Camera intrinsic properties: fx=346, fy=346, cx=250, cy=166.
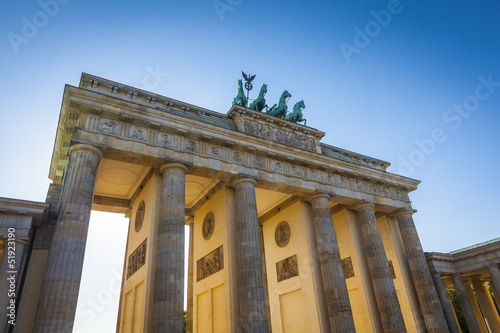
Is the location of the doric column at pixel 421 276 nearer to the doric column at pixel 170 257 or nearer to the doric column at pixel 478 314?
the doric column at pixel 478 314

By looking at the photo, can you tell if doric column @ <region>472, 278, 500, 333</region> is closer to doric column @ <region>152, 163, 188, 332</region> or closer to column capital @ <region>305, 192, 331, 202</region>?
column capital @ <region>305, 192, 331, 202</region>

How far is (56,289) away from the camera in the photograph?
1192cm

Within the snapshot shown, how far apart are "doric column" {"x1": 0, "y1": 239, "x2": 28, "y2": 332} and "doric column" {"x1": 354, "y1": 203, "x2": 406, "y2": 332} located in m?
18.1

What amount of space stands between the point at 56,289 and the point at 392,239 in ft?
69.2

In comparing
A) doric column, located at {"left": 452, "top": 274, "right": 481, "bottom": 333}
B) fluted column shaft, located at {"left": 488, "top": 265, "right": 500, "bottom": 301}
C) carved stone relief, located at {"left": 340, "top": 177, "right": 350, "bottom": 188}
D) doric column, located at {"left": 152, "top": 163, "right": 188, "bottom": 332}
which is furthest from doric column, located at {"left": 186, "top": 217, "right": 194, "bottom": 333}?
fluted column shaft, located at {"left": 488, "top": 265, "right": 500, "bottom": 301}

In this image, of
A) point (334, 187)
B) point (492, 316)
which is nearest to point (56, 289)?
point (334, 187)

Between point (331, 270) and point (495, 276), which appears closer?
Result: point (331, 270)

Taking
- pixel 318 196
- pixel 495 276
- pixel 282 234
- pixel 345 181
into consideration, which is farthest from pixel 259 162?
pixel 495 276

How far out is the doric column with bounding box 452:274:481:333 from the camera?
22.6m

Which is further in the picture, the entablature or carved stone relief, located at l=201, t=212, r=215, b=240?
carved stone relief, located at l=201, t=212, r=215, b=240

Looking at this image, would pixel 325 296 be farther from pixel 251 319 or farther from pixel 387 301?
pixel 251 319

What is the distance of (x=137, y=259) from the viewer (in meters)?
17.2

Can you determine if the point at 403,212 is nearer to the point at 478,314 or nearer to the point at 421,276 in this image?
the point at 421,276

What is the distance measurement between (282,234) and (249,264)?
22.6 feet
